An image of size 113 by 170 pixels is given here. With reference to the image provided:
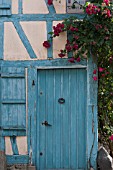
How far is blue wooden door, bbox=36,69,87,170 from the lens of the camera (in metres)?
7.87

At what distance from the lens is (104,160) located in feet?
24.7

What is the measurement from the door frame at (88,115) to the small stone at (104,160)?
0.14 meters

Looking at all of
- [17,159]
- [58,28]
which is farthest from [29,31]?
[17,159]

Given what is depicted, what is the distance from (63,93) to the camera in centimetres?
789

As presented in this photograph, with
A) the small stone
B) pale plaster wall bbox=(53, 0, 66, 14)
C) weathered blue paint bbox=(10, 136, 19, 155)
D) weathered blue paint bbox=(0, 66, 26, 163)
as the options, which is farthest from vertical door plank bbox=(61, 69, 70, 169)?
pale plaster wall bbox=(53, 0, 66, 14)

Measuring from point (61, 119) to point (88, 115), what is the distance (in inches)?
21.0

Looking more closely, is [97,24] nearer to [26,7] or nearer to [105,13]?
[105,13]

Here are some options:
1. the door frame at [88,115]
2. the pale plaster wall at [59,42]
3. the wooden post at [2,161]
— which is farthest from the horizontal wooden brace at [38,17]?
the wooden post at [2,161]

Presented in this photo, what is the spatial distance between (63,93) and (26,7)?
1.76 meters

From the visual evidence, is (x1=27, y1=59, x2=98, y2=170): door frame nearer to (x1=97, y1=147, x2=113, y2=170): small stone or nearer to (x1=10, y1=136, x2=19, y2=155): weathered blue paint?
(x1=97, y1=147, x2=113, y2=170): small stone

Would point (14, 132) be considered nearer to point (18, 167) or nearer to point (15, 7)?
point (18, 167)

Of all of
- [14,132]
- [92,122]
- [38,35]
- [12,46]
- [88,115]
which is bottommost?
[14,132]

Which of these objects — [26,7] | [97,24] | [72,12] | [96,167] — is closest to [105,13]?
[97,24]

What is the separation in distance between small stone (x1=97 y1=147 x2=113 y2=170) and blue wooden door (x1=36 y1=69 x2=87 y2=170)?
0.39 metres
